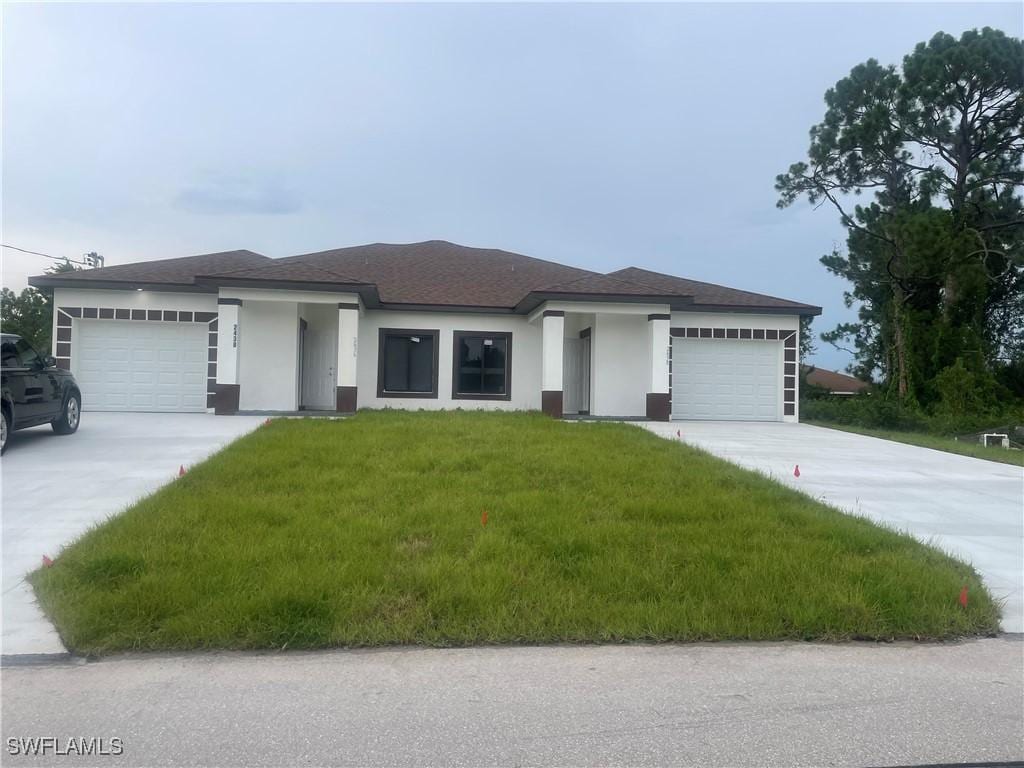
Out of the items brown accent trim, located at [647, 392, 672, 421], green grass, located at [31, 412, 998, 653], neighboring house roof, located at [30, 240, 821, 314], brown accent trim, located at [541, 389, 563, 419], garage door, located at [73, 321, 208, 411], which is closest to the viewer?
green grass, located at [31, 412, 998, 653]

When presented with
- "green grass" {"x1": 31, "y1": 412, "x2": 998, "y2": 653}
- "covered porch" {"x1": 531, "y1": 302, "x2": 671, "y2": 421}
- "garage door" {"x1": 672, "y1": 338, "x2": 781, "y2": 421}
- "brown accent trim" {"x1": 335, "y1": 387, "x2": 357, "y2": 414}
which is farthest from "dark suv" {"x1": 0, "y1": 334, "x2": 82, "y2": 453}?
"garage door" {"x1": 672, "y1": 338, "x2": 781, "y2": 421}

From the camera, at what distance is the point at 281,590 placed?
18.6 feet

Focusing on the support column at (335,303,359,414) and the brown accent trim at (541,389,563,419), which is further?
the brown accent trim at (541,389,563,419)

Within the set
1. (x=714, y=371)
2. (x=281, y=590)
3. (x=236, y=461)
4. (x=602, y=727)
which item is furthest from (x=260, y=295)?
(x=602, y=727)

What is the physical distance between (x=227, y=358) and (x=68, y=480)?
8.56 metres

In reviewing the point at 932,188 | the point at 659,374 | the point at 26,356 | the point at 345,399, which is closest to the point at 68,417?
the point at 26,356

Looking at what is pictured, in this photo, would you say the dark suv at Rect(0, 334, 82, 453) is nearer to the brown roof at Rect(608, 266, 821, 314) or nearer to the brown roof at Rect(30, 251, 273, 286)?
the brown roof at Rect(30, 251, 273, 286)

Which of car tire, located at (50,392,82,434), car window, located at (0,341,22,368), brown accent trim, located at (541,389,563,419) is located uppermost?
car window, located at (0,341,22,368)

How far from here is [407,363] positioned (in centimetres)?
2084

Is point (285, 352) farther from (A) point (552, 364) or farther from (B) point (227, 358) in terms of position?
(A) point (552, 364)

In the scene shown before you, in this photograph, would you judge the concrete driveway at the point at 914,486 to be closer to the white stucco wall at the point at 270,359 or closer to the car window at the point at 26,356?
the white stucco wall at the point at 270,359

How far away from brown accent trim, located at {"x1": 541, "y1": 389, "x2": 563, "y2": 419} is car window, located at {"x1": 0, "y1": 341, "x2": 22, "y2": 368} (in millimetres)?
10858

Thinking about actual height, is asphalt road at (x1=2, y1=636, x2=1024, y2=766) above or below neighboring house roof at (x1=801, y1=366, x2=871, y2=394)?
below

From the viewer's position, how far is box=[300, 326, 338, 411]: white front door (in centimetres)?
2048
